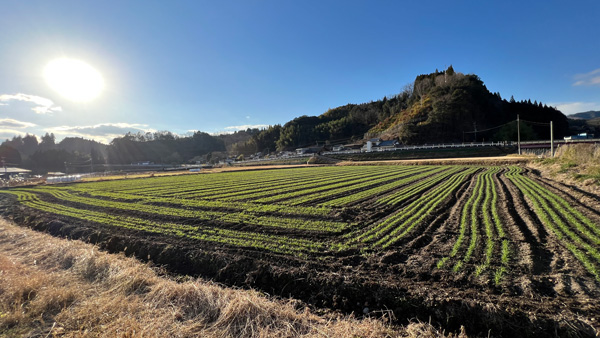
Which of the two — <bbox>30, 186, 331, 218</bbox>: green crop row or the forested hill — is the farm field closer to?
<bbox>30, 186, 331, 218</bbox>: green crop row

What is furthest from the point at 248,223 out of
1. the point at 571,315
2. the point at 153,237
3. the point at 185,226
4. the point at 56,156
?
the point at 56,156

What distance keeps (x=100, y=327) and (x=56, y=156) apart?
151 metres

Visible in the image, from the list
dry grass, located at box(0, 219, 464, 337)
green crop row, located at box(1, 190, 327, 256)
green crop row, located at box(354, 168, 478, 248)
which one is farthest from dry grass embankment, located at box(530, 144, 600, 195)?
dry grass, located at box(0, 219, 464, 337)

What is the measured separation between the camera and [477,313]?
4.60 m

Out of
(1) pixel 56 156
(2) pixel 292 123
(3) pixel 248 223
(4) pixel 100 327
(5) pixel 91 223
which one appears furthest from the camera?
(2) pixel 292 123

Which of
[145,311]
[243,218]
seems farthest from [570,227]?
[145,311]

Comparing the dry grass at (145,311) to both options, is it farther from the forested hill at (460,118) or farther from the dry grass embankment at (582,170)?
the forested hill at (460,118)

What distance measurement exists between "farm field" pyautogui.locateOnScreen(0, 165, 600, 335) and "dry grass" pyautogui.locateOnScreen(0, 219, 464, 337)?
2.55 ft

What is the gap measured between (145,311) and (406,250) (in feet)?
23.4

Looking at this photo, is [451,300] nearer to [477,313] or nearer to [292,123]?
[477,313]

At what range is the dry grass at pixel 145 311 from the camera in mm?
4434

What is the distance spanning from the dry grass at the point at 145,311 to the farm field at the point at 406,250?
777 mm

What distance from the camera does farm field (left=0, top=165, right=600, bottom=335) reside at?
4.79 metres

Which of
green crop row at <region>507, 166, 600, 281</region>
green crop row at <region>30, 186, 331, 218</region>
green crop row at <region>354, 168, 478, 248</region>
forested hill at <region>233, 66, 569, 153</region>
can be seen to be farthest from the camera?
forested hill at <region>233, 66, 569, 153</region>
